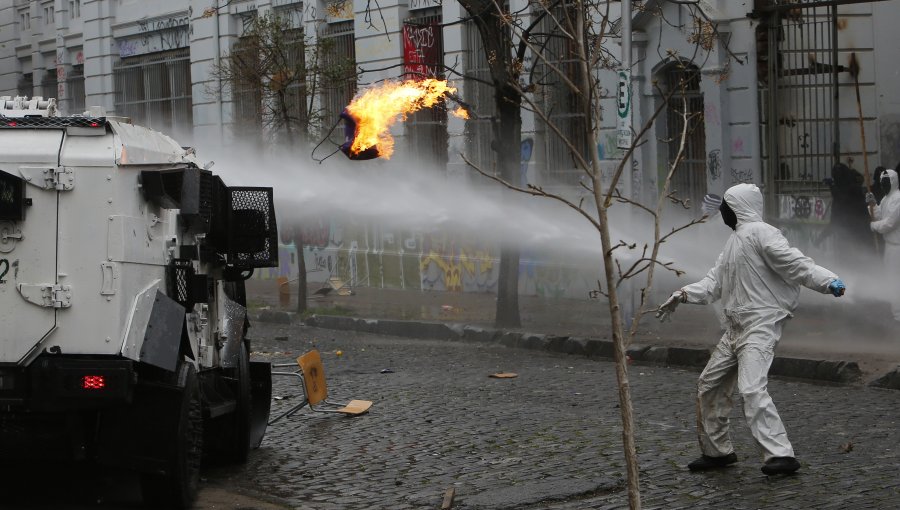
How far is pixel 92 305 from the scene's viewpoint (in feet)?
21.4

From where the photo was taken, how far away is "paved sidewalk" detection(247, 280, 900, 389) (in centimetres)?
1229

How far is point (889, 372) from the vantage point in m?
11.4

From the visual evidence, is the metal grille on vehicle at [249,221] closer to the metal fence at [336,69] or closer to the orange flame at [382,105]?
the orange flame at [382,105]

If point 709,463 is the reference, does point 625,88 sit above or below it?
above

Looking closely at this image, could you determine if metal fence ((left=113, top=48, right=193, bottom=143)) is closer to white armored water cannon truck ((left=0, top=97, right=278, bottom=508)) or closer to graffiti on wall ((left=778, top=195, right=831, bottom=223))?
graffiti on wall ((left=778, top=195, right=831, bottom=223))

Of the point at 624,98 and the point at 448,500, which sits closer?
the point at 448,500

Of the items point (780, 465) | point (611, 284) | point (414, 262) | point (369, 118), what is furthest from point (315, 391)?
point (414, 262)

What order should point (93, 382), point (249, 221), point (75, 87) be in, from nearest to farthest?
1. point (93, 382)
2. point (249, 221)
3. point (75, 87)

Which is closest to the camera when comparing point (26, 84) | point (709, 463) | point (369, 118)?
point (709, 463)

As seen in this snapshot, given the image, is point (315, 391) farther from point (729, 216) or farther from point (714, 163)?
point (714, 163)

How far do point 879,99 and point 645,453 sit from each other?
29.9 ft

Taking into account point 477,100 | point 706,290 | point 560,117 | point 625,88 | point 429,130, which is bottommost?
point 706,290

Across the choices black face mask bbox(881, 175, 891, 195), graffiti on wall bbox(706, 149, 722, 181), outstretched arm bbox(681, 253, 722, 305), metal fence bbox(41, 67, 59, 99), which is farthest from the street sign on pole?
metal fence bbox(41, 67, 59, 99)

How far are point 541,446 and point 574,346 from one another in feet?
18.7
